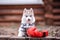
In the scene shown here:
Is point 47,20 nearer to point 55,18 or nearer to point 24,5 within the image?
point 55,18

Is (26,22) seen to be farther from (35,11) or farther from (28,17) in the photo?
(35,11)

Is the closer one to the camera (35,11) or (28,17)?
(28,17)

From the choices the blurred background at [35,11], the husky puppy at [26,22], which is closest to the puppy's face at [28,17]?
the husky puppy at [26,22]

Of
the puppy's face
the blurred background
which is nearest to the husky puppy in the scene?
the puppy's face

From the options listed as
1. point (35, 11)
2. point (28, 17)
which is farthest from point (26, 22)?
point (35, 11)

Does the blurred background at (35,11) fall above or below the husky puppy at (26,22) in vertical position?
above

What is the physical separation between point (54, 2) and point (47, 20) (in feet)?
1.67

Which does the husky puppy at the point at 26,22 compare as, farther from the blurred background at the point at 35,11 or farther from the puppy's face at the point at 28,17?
the blurred background at the point at 35,11

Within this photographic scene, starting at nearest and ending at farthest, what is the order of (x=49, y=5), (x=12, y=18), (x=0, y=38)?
(x=0, y=38) < (x=49, y=5) < (x=12, y=18)

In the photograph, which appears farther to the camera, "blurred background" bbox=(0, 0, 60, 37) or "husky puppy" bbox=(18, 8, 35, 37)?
"blurred background" bbox=(0, 0, 60, 37)

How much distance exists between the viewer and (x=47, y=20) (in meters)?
4.22

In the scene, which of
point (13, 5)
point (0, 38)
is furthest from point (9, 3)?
point (0, 38)

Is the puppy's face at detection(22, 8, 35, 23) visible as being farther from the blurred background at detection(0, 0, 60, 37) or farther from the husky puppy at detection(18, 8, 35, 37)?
the blurred background at detection(0, 0, 60, 37)

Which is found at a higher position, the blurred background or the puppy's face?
the blurred background
